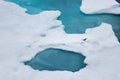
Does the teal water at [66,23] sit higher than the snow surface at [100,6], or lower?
lower

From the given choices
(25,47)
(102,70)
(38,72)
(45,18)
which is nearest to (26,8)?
(45,18)

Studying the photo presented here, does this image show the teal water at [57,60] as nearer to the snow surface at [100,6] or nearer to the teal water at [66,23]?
the teal water at [66,23]

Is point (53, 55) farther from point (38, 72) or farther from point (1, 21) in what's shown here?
point (1, 21)

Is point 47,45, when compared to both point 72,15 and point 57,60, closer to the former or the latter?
point 57,60

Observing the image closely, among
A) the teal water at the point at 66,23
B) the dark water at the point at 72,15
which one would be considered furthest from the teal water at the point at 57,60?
the dark water at the point at 72,15

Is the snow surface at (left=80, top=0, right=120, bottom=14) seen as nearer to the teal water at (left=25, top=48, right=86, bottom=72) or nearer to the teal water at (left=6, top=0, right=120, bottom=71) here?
the teal water at (left=6, top=0, right=120, bottom=71)

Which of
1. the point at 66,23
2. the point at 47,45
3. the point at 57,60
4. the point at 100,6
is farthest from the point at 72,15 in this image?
the point at 57,60

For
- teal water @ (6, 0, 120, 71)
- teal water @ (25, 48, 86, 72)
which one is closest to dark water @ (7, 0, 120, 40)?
teal water @ (6, 0, 120, 71)
